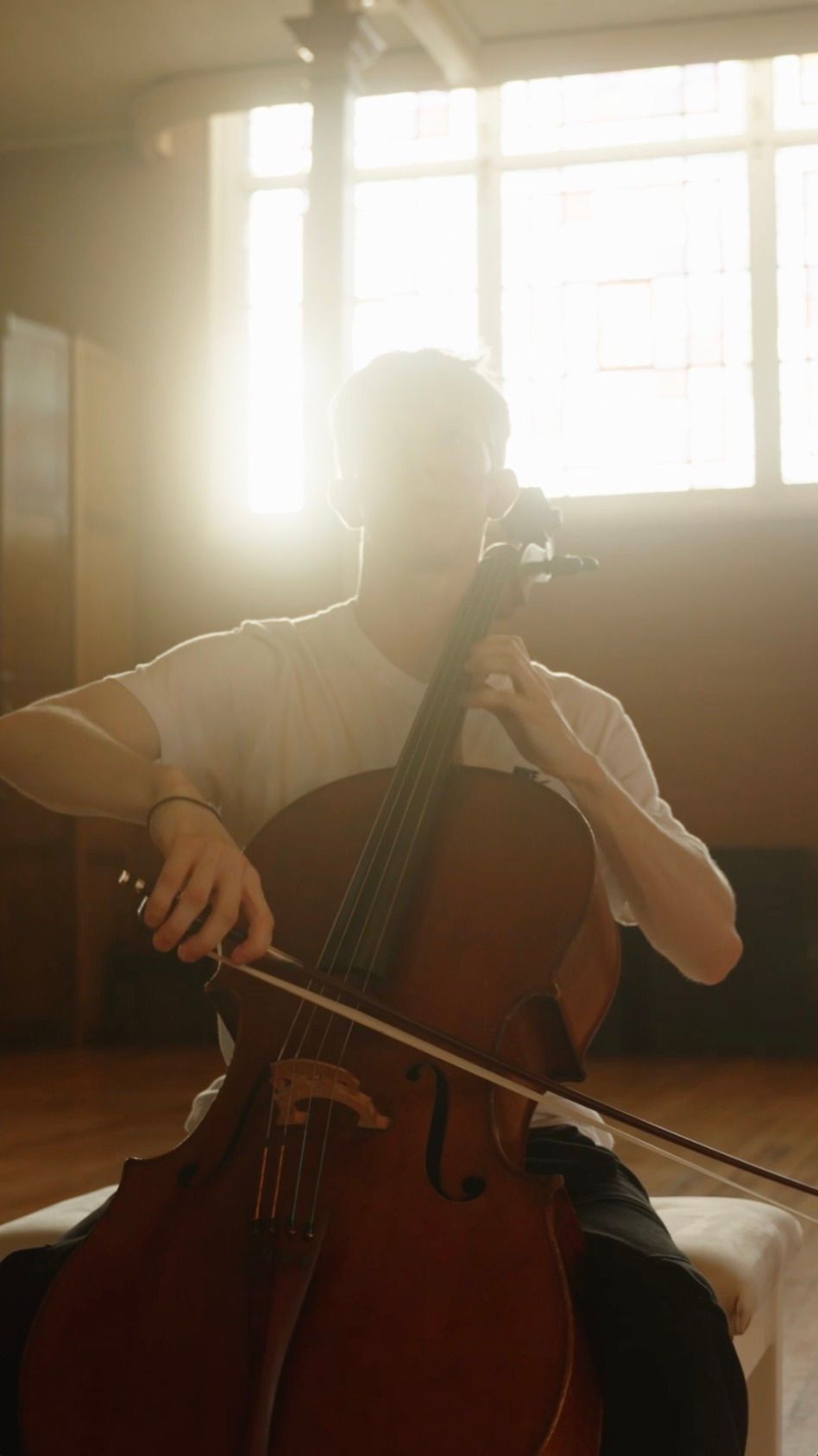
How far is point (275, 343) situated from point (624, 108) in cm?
157

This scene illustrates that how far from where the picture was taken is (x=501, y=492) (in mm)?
1626

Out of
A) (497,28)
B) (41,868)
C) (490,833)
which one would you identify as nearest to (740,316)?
(497,28)

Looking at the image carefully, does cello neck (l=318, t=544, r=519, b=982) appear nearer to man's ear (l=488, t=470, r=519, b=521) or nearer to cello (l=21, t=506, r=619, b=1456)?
cello (l=21, t=506, r=619, b=1456)

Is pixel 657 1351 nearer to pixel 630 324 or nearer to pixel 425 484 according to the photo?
pixel 425 484

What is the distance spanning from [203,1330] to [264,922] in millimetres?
276

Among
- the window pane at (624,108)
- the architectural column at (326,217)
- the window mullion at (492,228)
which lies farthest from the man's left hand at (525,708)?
the window pane at (624,108)

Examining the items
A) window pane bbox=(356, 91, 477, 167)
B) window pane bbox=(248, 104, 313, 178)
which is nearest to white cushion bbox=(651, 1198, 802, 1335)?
window pane bbox=(356, 91, 477, 167)

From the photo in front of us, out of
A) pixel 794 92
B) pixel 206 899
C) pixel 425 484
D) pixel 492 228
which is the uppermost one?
pixel 794 92

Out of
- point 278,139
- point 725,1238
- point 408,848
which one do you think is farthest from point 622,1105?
point 278,139

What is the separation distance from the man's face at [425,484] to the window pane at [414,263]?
447cm

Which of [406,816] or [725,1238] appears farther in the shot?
[725,1238]

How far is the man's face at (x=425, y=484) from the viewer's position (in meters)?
1.55

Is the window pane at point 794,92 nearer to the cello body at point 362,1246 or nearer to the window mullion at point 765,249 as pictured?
the window mullion at point 765,249

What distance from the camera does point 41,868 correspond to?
521 centimetres
